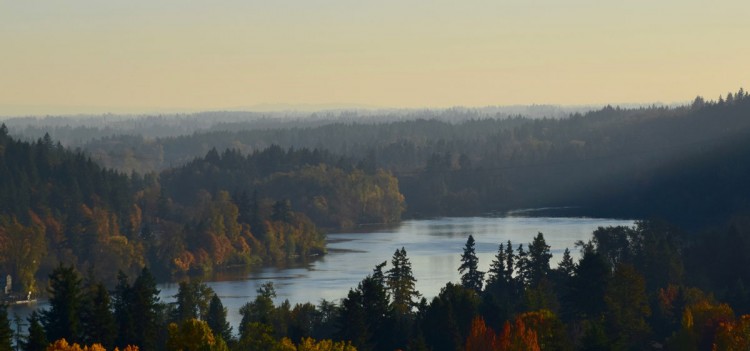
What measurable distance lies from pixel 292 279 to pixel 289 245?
79.8ft

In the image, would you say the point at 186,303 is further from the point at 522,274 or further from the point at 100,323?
the point at 522,274

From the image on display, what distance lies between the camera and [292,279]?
10538 cm

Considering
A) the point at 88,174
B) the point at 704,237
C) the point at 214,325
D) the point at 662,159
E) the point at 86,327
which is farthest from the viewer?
the point at 662,159

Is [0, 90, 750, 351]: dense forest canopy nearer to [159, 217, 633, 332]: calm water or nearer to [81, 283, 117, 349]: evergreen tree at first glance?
[81, 283, 117, 349]: evergreen tree

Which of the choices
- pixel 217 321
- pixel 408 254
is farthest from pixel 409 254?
pixel 217 321

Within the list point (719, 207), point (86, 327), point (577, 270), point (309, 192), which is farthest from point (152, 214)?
point (86, 327)

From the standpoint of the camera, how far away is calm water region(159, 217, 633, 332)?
9438cm

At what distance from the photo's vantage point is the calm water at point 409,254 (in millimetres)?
94375

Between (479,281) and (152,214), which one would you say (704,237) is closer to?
(479,281)

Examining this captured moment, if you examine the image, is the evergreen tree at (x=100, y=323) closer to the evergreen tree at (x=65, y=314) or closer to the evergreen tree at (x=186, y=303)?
the evergreen tree at (x=65, y=314)

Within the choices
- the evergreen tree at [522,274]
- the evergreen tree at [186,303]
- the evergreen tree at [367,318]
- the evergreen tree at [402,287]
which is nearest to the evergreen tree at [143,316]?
the evergreen tree at [367,318]

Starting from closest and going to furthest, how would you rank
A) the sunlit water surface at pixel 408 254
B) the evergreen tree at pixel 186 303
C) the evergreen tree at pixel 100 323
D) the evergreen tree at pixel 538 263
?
the evergreen tree at pixel 100 323
the evergreen tree at pixel 186 303
the evergreen tree at pixel 538 263
the sunlit water surface at pixel 408 254

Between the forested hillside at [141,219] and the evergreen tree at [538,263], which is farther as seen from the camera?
the forested hillside at [141,219]

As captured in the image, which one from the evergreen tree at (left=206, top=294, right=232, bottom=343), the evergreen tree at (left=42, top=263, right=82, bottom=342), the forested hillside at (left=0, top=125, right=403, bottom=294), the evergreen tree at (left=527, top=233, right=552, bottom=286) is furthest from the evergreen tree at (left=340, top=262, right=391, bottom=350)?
the forested hillside at (left=0, top=125, right=403, bottom=294)
